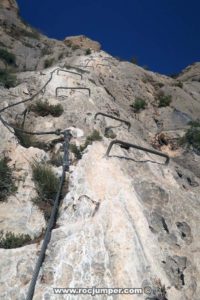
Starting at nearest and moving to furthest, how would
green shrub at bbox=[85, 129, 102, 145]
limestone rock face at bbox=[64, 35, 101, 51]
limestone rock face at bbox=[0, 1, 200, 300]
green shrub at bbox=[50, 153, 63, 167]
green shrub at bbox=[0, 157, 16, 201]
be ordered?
limestone rock face at bbox=[0, 1, 200, 300] → green shrub at bbox=[0, 157, 16, 201] → green shrub at bbox=[50, 153, 63, 167] → green shrub at bbox=[85, 129, 102, 145] → limestone rock face at bbox=[64, 35, 101, 51]

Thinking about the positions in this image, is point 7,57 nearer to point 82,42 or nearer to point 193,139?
point 82,42

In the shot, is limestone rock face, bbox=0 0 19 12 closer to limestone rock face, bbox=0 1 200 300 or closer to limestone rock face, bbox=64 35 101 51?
limestone rock face, bbox=64 35 101 51

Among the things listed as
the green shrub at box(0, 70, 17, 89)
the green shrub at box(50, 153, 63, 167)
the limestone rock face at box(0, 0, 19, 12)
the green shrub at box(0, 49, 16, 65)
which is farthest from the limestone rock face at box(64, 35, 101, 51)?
the green shrub at box(50, 153, 63, 167)

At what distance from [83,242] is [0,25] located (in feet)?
113

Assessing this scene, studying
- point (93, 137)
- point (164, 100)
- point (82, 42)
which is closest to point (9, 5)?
point (82, 42)

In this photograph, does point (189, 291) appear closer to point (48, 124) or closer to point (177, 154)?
point (48, 124)

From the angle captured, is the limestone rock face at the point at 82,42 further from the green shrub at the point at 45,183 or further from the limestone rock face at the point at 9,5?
the green shrub at the point at 45,183

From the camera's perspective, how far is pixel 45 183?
277 inches

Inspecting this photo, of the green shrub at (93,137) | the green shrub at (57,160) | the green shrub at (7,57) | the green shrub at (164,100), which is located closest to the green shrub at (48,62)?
the green shrub at (7,57)

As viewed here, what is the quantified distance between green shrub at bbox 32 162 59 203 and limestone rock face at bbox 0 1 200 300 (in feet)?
0.59

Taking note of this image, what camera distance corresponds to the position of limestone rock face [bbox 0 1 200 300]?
5.16 m

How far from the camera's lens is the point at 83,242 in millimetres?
5527

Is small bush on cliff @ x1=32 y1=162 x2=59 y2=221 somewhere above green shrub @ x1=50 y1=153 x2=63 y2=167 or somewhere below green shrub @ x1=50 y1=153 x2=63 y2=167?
below

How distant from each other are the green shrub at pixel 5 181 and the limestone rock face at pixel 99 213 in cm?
10
